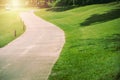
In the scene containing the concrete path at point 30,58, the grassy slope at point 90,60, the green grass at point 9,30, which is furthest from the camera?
the green grass at point 9,30

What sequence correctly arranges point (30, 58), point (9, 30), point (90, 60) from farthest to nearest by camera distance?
1. point (9, 30)
2. point (30, 58)
3. point (90, 60)

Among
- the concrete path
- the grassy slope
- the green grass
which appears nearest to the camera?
the grassy slope

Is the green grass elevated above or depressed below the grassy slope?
below

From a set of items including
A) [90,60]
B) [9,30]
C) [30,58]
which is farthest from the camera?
[9,30]

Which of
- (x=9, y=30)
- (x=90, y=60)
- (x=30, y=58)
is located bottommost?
(x=9, y=30)

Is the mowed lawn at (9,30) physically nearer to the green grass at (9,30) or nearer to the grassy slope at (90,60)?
the green grass at (9,30)

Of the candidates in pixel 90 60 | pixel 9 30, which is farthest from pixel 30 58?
pixel 9 30

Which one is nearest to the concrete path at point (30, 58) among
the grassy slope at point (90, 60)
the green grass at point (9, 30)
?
the grassy slope at point (90, 60)

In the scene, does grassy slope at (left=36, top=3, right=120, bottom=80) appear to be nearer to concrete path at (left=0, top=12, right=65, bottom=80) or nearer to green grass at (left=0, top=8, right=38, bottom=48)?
concrete path at (left=0, top=12, right=65, bottom=80)

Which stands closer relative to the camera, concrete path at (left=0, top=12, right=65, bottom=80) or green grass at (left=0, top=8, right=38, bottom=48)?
concrete path at (left=0, top=12, right=65, bottom=80)

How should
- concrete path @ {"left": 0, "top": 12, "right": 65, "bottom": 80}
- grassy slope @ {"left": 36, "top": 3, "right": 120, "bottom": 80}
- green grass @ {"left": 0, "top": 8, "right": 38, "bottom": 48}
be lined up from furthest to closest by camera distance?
1. green grass @ {"left": 0, "top": 8, "right": 38, "bottom": 48}
2. concrete path @ {"left": 0, "top": 12, "right": 65, "bottom": 80}
3. grassy slope @ {"left": 36, "top": 3, "right": 120, "bottom": 80}

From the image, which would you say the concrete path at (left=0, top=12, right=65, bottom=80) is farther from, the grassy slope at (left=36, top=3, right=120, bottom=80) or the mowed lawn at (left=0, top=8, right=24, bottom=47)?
the mowed lawn at (left=0, top=8, right=24, bottom=47)

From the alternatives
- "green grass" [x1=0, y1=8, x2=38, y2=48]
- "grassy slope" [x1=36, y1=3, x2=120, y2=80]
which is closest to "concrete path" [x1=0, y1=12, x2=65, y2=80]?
"grassy slope" [x1=36, y1=3, x2=120, y2=80]

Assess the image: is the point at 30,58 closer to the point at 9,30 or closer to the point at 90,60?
the point at 90,60
